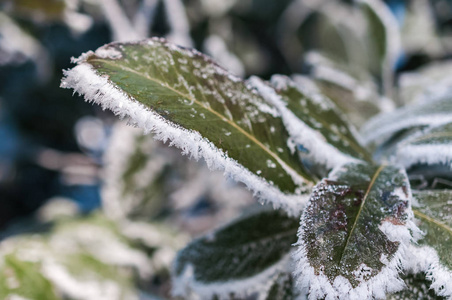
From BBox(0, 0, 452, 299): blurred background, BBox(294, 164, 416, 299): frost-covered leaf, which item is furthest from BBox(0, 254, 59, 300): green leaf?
BBox(294, 164, 416, 299): frost-covered leaf

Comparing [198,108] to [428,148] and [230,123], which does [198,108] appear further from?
[428,148]

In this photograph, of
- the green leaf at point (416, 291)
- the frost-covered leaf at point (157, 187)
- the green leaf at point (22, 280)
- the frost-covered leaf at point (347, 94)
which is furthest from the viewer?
the frost-covered leaf at point (157, 187)

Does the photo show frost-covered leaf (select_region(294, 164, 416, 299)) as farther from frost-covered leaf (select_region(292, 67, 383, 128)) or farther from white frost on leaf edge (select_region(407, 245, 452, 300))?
frost-covered leaf (select_region(292, 67, 383, 128))

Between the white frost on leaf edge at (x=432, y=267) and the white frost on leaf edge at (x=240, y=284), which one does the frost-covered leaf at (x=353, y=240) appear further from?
the white frost on leaf edge at (x=240, y=284)

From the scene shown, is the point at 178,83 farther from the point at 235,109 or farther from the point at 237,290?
the point at 237,290

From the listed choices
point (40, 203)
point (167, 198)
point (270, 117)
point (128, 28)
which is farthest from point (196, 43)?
A: point (270, 117)

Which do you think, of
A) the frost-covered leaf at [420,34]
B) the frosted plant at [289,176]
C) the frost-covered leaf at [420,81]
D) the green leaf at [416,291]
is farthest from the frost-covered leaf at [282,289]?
the frost-covered leaf at [420,34]
